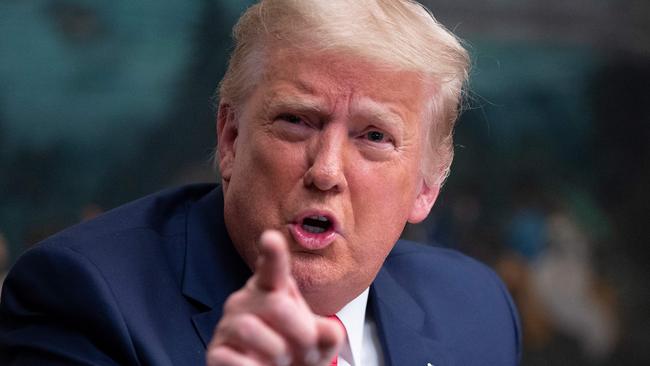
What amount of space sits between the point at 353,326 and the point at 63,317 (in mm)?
809

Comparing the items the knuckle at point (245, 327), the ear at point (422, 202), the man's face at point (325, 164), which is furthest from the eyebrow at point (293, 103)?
the knuckle at point (245, 327)

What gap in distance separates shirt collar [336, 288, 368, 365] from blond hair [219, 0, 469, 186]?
0.39 metres

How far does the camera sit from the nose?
2.21 meters

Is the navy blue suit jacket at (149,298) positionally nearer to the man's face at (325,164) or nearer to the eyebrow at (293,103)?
the man's face at (325,164)

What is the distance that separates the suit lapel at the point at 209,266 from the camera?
2.32m

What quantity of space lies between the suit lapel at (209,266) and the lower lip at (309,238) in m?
0.27

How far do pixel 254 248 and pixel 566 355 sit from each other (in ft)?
9.50

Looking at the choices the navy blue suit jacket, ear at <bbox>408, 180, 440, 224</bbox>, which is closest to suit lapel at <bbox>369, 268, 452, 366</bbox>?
the navy blue suit jacket

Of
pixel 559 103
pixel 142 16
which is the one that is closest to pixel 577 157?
pixel 559 103

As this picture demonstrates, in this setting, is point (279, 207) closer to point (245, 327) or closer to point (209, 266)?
point (209, 266)

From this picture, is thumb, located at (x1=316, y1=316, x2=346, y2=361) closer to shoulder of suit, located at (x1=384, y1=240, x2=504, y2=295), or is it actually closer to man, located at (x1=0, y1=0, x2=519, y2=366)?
man, located at (x1=0, y1=0, x2=519, y2=366)

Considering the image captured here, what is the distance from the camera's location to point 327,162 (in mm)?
2225

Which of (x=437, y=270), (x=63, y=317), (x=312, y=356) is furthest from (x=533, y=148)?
(x=312, y=356)

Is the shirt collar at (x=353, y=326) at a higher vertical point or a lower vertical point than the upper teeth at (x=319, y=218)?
lower
